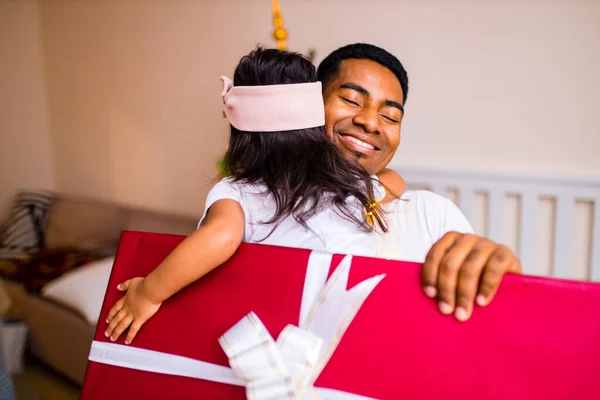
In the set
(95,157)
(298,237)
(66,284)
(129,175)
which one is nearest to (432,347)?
(298,237)

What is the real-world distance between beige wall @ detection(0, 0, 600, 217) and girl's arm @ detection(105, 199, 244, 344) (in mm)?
1077

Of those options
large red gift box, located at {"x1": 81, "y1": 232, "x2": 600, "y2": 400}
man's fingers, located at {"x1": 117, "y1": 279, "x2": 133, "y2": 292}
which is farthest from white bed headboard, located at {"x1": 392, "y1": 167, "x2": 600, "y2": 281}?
man's fingers, located at {"x1": 117, "y1": 279, "x2": 133, "y2": 292}

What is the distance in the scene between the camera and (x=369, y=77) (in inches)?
35.0

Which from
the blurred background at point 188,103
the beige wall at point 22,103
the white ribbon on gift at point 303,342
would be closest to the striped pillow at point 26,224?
the blurred background at point 188,103

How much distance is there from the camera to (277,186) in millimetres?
766

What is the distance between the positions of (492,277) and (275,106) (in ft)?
1.35

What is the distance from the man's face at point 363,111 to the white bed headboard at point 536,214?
722mm

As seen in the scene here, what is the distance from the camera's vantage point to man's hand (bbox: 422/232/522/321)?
54 cm

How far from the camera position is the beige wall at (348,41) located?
1418mm

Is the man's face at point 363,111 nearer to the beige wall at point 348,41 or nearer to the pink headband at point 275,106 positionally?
the pink headband at point 275,106

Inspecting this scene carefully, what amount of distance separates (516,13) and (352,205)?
1.01 m

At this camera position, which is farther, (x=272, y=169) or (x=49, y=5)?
(x=49, y=5)

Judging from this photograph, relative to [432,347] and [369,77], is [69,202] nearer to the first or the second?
[369,77]

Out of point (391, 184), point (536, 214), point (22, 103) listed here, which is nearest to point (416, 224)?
point (391, 184)
